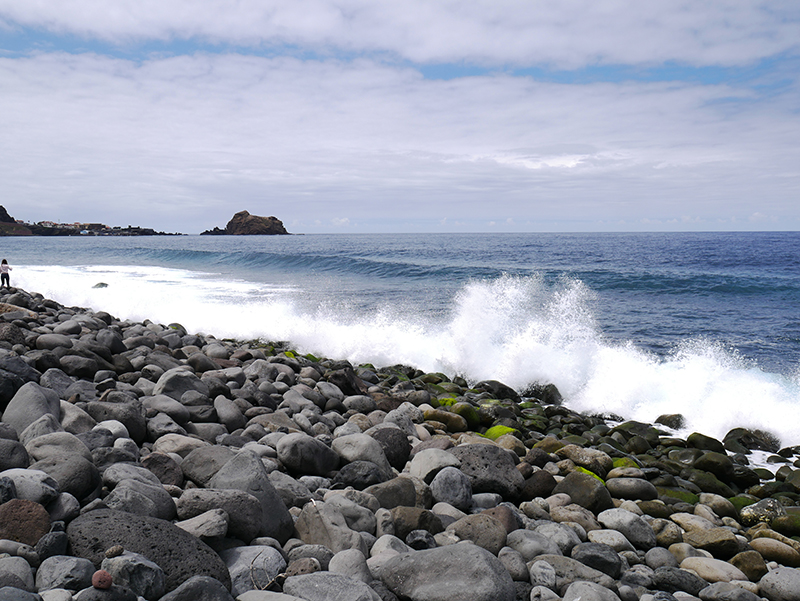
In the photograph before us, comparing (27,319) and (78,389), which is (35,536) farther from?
(27,319)

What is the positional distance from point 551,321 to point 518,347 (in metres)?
2.63

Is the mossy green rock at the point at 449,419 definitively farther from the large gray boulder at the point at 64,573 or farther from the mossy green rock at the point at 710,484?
the large gray boulder at the point at 64,573

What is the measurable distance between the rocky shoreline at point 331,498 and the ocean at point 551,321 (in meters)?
1.63

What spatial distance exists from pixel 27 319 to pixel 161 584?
7.47 m

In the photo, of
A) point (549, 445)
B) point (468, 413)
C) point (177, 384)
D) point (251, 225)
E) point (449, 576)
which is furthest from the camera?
point (251, 225)

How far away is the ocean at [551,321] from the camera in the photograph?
8.57 metres

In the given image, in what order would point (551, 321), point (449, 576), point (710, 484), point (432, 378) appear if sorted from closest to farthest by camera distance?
point (449, 576) < point (710, 484) < point (432, 378) < point (551, 321)

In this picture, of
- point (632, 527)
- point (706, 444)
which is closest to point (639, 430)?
point (706, 444)

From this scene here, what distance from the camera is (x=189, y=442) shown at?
3980mm

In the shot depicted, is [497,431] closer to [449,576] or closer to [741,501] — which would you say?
[741,501]

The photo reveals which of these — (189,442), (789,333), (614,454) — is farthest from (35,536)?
(789,333)

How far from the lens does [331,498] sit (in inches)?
131

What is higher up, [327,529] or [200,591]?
[200,591]

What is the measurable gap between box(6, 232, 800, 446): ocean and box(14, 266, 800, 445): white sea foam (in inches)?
1.2
